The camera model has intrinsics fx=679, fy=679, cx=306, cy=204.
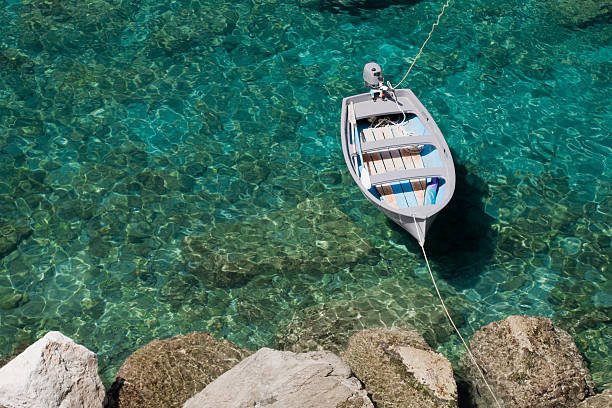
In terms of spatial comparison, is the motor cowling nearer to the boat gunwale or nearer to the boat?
the boat

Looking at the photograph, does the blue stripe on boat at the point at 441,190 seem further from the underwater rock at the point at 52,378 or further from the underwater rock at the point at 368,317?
the underwater rock at the point at 52,378

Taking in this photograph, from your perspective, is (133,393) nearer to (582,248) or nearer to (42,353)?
→ (42,353)

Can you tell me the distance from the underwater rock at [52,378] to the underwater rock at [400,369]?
164 inches

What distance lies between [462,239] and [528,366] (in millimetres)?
3637

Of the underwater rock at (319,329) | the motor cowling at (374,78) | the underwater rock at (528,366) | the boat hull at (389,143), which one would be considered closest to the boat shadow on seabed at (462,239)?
the boat hull at (389,143)

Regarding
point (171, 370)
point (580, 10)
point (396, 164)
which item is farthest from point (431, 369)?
point (580, 10)

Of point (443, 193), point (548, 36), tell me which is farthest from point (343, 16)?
point (443, 193)

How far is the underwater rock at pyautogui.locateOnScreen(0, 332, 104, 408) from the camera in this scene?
382 inches

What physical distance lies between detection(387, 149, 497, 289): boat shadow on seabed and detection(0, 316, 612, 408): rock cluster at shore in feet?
6.31

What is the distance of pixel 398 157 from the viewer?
571 inches

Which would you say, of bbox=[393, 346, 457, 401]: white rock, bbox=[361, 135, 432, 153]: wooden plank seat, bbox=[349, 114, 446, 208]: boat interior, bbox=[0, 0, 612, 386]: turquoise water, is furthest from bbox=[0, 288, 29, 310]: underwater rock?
bbox=[361, 135, 432, 153]: wooden plank seat

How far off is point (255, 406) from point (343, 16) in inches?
513

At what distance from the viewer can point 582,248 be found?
46.6 ft

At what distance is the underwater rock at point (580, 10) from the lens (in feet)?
63.8
